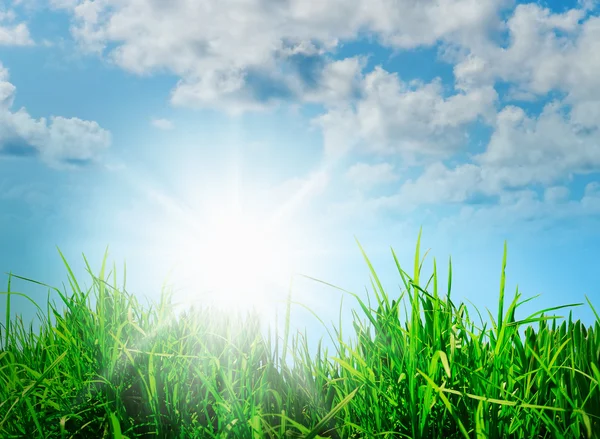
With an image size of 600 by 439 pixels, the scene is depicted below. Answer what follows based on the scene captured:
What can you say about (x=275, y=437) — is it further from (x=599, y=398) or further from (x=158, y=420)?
(x=599, y=398)

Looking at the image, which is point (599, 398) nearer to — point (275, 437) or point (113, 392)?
point (275, 437)

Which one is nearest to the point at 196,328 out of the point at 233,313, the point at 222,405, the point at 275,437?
the point at 233,313

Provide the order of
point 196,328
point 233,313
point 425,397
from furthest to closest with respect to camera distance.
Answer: point 233,313, point 196,328, point 425,397

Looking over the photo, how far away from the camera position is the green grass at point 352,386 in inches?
86.8

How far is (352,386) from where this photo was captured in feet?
8.53

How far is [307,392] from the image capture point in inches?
108

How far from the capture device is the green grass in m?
2.21

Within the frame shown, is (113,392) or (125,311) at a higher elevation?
(125,311)

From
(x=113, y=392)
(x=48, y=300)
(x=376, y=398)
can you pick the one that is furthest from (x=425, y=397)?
(x=48, y=300)

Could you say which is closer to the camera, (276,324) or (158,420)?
(158,420)

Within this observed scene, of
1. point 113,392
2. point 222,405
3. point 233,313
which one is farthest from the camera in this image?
point 233,313

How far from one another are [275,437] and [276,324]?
0.96m

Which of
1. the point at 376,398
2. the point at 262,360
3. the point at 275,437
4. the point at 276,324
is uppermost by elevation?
the point at 276,324

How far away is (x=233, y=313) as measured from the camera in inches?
152
